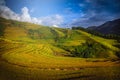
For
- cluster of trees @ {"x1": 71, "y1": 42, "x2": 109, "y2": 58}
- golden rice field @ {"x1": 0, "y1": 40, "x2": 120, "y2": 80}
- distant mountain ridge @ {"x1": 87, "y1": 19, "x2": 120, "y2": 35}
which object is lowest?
golden rice field @ {"x1": 0, "y1": 40, "x2": 120, "y2": 80}

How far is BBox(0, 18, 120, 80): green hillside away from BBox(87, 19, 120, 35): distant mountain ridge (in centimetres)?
40

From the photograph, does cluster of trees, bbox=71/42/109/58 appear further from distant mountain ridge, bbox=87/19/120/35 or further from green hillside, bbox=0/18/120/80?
distant mountain ridge, bbox=87/19/120/35

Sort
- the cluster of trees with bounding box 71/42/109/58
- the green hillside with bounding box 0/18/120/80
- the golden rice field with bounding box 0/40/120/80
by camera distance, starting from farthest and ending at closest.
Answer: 1. the cluster of trees with bounding box 71/42/109/58
2. the green hillside with bounding box 0/18/120/80
3. the golden rice field with bounding box 0/40/120/80

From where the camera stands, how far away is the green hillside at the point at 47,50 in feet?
28.9

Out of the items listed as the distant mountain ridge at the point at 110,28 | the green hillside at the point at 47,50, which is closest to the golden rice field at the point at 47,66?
the green hillside at the point at 47,50

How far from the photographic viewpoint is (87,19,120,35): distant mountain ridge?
9.27m

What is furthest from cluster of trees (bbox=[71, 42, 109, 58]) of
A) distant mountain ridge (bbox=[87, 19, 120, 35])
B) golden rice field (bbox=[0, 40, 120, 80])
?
distant mountain ridge (bbox=[87, 19, 120, 35])

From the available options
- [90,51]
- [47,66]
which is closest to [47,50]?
[47,66]

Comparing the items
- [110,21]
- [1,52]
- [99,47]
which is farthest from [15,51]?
[110,21]

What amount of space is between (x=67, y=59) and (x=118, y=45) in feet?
7.78

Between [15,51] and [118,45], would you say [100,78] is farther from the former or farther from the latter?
[15,51]

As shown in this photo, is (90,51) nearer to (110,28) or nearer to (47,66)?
(110,28)

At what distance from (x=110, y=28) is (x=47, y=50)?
3058 millimetres

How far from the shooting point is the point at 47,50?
9.19 meters
